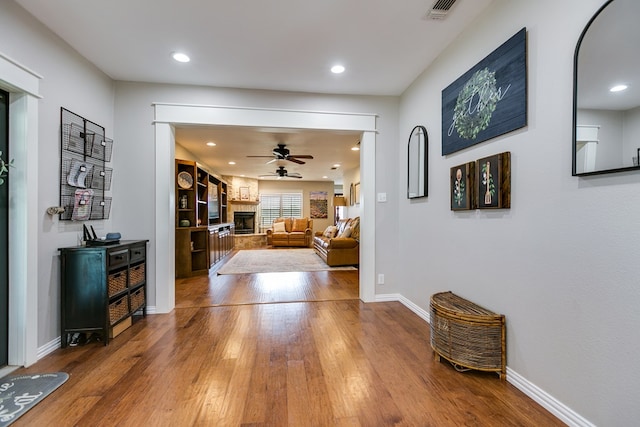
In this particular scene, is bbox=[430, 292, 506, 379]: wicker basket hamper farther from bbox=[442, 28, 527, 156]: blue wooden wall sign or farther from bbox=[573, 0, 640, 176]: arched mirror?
bbox=[442, 28, 527, 156]: blue wooden wall sign

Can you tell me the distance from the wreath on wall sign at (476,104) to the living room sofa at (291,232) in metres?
7.48

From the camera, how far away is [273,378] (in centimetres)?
187

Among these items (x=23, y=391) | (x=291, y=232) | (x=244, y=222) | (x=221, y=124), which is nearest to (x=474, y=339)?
(x=23, y=391)

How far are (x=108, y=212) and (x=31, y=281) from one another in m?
1.06

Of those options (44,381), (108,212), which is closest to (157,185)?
(108,212)

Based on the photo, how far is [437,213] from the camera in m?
2.72

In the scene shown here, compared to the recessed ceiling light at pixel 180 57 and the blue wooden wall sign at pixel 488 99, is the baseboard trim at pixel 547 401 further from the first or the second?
the recessed ceiling light at pixel 180 57

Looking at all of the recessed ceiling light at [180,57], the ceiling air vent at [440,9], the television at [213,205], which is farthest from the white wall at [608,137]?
the television at [213,205]

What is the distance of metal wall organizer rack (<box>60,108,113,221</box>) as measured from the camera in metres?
2.39

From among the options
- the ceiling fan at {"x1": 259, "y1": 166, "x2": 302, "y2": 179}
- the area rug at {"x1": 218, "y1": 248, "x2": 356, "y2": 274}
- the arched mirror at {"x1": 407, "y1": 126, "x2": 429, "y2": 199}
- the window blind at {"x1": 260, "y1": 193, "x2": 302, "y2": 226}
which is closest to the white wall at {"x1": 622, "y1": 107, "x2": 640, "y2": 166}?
the arched mirror at {"x1": 407, "y1": 126, "x2": 429, "y2": 199}

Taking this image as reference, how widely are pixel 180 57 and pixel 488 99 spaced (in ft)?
8.96

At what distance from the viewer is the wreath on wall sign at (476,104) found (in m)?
2.03

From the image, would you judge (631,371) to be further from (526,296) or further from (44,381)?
(44,381)

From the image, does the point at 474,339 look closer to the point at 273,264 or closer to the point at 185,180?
the point at 273,264
